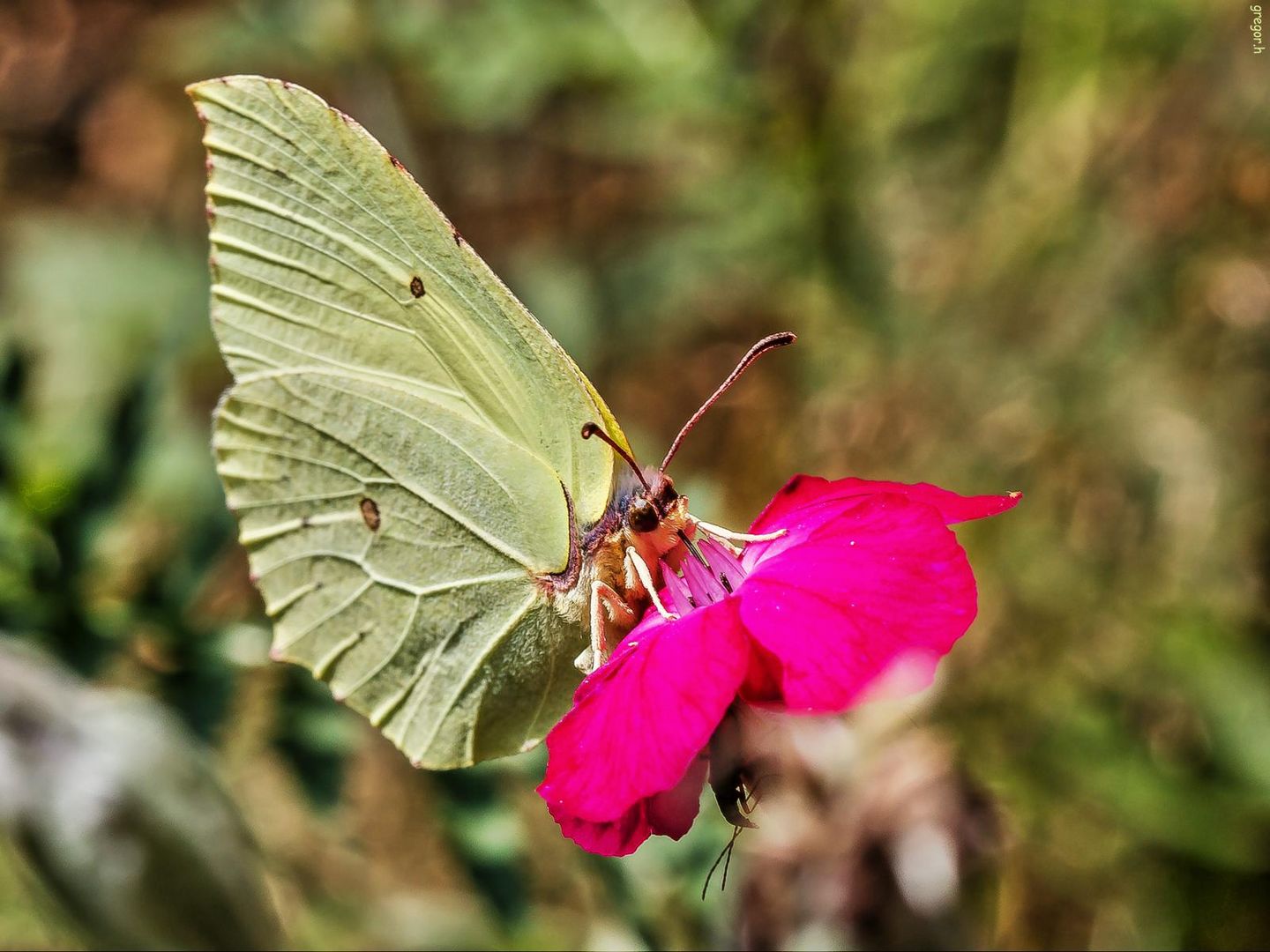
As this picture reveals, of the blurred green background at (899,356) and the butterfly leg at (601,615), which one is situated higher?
the butterfly leg at (601,615)

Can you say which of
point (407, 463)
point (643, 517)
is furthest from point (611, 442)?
point (407, 463)

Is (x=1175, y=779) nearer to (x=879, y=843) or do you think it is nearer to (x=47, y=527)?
(x=879, y=843)

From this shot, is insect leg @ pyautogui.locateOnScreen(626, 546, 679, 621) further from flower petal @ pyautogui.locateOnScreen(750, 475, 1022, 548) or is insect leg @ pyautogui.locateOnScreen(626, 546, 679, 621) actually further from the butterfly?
flower petal @ pyautogui.locateOnScreen(750, 475, 1022, 548)

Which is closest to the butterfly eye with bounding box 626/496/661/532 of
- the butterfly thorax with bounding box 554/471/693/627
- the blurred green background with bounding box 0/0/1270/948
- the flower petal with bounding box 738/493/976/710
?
the butterfly thorax with bounding box 554/471/693/627

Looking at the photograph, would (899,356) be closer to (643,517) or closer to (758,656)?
(643,517)

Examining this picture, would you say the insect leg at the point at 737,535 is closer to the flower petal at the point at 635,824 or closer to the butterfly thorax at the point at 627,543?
the butterfly thorax at the point at 627,543

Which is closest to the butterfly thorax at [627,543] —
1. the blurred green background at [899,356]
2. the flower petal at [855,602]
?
the flower petal at [855,602]
